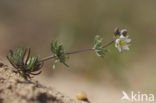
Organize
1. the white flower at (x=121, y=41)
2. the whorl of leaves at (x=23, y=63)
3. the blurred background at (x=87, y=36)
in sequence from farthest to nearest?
the blurred background at (x=87, y=36)
the white flower at (x=121, y=41)
the whorl of leaves at (x=23, y=63)

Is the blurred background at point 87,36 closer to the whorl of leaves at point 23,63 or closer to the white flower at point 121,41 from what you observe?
the white flower at point 121,41

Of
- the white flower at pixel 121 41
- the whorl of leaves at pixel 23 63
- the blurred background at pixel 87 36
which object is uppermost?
the blurred background at pixel 87 36

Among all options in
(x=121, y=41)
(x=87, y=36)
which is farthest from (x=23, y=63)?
(x=87, y=36)

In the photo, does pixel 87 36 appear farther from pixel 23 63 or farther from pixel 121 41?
pixel 23 63

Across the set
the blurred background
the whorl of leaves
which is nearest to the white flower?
the whorl of leaves

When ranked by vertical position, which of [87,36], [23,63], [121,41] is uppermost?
[87,36]

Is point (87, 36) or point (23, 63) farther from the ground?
point (87, 36)

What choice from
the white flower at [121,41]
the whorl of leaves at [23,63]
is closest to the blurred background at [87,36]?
the white flower at [121,41]

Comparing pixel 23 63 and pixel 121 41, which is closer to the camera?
pixel 23 63

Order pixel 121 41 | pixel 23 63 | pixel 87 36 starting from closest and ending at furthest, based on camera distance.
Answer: pixel 23 63
pixel 121 41
pixel 87 36
